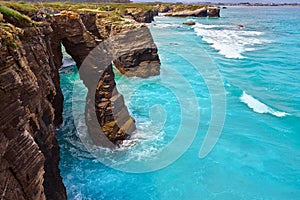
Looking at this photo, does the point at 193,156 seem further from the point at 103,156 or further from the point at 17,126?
the point at 17,126

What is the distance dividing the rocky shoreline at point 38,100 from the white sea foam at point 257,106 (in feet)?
43.9

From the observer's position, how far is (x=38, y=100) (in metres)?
10.1

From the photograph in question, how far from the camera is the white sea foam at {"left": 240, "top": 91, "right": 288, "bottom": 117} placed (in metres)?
26.0

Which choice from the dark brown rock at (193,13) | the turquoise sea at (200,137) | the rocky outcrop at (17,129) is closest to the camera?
the rocky outcrop at (17,129)

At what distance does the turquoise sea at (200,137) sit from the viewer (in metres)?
15.9

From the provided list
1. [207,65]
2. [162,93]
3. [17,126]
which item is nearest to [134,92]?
[162,93]

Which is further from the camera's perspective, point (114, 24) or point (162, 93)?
point (114, 24)

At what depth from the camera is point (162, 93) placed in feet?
99.9

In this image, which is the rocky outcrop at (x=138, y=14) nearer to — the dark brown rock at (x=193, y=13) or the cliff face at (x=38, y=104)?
the dark brown rock at (x=193, y=13)

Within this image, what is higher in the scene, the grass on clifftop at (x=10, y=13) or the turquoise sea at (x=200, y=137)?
the grass on clifftop at (x=10, y=13)

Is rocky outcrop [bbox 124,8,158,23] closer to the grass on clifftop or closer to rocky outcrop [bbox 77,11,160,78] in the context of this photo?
rocky outcrop [bbox 77,11,160,78]

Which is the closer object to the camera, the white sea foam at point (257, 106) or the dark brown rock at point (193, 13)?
the white sea foam at point (257, 106)

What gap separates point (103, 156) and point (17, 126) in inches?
420

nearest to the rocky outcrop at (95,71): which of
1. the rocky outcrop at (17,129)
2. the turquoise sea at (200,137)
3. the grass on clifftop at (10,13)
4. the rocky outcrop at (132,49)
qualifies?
the turquoise sea at (200,137)
